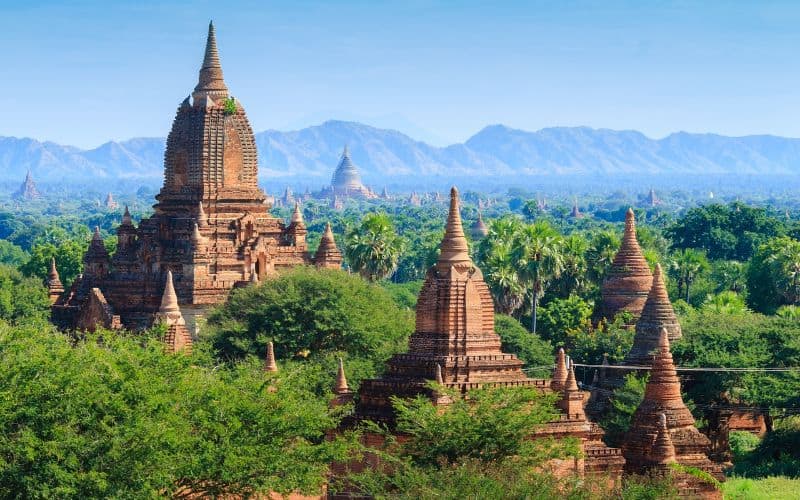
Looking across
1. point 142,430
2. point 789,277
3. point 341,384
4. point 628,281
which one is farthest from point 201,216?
point 142,430

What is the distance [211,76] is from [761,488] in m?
24.8

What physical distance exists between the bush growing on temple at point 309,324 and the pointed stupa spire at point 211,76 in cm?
A: 1023

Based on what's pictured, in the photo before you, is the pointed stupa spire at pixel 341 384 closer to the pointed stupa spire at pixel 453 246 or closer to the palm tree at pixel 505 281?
the pointed stupa spire at pixel 453 246

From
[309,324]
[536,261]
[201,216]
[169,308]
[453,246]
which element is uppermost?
[453,246]

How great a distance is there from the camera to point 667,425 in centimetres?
3856

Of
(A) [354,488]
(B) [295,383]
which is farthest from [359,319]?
(A) [354,488]

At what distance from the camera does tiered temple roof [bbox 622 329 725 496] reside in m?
38.1

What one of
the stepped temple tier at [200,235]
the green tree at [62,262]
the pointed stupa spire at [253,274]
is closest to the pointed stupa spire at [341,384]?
the pointed stupa spire at [253,274]

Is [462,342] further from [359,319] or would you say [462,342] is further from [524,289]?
[524,289]

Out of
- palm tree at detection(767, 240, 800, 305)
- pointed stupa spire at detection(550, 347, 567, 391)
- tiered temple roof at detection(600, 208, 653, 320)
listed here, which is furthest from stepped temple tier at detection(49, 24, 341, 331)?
palm tree at detection(767, 240, 800, 305)

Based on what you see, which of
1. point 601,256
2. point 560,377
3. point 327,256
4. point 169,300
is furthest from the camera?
point 601,256

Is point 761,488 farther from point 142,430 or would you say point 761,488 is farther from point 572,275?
point 572,275

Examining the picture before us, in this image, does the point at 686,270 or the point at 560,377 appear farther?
the point at 686,270

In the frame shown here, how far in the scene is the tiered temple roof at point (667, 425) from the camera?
38094 millimetres
